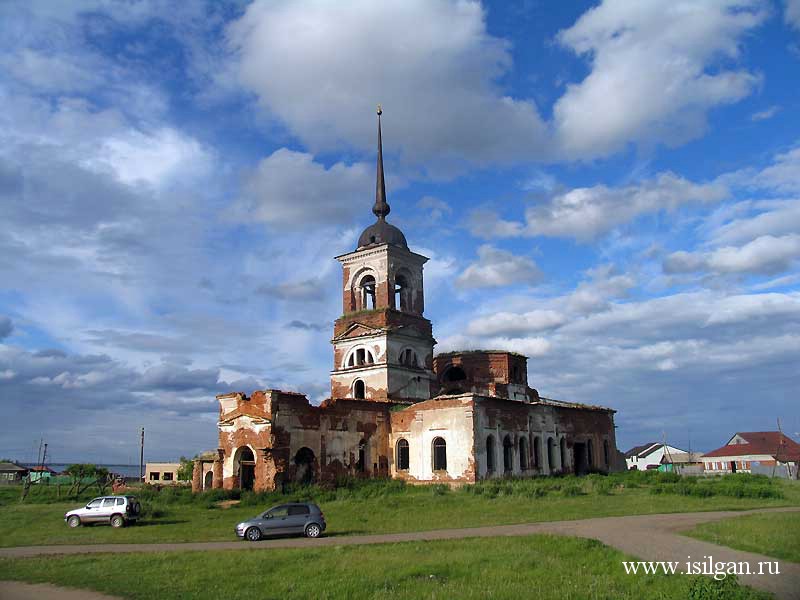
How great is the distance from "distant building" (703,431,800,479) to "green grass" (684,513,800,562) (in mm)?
50919

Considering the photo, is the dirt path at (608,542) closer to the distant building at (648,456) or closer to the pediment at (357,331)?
the pediment at (357,331)

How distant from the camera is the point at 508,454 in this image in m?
40.1

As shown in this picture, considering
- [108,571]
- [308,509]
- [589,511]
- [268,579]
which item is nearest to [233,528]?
[308,509]

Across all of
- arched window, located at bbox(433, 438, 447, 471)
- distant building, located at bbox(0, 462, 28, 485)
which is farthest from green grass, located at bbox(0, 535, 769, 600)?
distant building, located at bbox(0, 462, 28, 485)

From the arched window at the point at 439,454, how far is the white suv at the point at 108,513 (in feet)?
57.0

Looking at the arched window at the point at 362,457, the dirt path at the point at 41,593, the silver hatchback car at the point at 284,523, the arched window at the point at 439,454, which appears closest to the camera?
the dirt path at the point at 41,593

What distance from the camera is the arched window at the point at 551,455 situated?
4397 cm

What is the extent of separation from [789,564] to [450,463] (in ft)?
78.1

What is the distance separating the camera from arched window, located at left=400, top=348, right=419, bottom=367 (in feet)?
140

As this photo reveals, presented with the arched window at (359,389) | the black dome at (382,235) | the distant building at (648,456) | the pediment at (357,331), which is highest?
the black dome at (382,235)

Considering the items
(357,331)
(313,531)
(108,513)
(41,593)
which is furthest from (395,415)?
(41,593)

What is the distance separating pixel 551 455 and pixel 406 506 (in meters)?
18.2

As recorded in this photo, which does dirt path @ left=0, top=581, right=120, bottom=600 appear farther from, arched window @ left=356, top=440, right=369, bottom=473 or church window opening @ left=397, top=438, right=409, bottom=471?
church window opening @ left=397, top=438, right=409, bottom=471

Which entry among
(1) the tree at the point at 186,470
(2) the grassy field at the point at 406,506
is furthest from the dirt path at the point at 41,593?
(1) the tree at the point at 186,470
